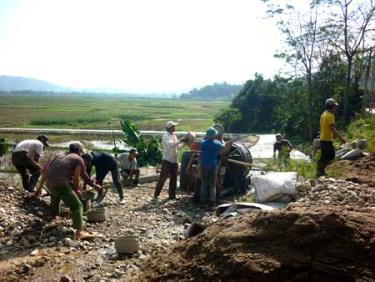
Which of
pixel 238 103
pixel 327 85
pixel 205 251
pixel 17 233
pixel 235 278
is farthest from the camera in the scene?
pixel 238 103

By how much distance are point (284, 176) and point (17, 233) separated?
4.99 meters

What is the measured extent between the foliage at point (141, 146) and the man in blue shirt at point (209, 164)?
29.0 feet

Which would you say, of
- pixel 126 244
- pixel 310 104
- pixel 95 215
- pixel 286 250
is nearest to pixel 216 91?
pixel 310 104

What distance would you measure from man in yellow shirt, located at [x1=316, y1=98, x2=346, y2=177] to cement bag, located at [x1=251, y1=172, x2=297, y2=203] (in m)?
1.53

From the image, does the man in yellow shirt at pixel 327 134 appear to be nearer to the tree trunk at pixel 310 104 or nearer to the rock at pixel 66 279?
the rock at pixel 66 279


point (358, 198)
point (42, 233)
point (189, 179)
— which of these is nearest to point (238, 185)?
point (189, 179)

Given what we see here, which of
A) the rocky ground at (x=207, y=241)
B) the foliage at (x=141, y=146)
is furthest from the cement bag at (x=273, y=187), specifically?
the foliage at (x=141, y=146)

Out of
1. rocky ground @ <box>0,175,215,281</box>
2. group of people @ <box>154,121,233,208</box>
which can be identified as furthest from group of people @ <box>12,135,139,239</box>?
group of people @ <box>154,121,233,208</box>

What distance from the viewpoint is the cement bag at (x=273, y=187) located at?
8557mm

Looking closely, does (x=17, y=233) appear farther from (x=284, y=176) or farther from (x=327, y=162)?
(x=327, y=162)

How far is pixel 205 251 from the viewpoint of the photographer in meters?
5.19

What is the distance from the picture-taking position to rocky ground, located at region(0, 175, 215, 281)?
6.62 m

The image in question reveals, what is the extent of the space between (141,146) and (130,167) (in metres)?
5.70

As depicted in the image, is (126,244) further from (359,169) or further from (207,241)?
(359,169)
